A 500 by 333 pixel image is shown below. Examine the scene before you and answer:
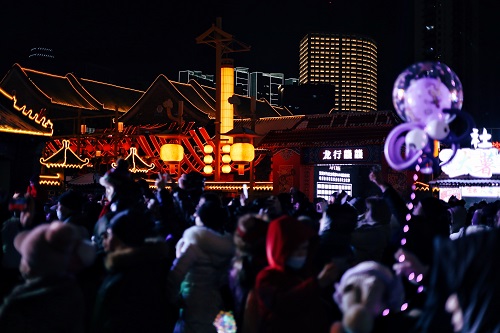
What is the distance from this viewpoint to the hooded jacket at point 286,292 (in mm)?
3822

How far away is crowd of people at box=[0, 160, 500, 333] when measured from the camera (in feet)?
10.3

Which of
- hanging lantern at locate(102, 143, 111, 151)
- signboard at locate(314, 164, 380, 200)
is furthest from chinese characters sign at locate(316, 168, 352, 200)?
hanging lantern at locate(102, 143, 111, 151)

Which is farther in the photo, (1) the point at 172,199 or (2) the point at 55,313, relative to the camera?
(1) the point at 172,199

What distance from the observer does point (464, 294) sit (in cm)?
313

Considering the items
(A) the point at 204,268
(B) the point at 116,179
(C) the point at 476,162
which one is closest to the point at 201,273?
(A) the point at 204,268

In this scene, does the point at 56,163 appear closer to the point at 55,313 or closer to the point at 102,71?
the point at 55,313

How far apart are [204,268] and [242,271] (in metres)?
0.76

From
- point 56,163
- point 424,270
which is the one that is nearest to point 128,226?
point 424,270

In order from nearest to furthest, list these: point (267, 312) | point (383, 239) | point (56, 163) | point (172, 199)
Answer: point (267, 312) → point (383, 239) → point (172, 199) → point (56, 163)

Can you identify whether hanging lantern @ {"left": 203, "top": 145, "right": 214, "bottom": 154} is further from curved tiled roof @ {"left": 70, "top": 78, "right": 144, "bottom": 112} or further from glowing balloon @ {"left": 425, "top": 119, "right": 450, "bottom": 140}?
glowing balloon @ {"left": 425, "top": 119, "right": 450, "bottom": 140}

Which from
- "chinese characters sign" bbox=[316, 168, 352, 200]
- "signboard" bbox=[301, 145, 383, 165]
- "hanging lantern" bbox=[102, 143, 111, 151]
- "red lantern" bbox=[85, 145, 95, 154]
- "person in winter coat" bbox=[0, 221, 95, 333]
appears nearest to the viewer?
"person in winter coat" bbox=[0, 221, 95, 333]

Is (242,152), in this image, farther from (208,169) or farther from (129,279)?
(129,279)

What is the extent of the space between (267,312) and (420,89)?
11.0 feet

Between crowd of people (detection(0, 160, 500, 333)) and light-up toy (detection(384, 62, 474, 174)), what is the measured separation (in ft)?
2.69
